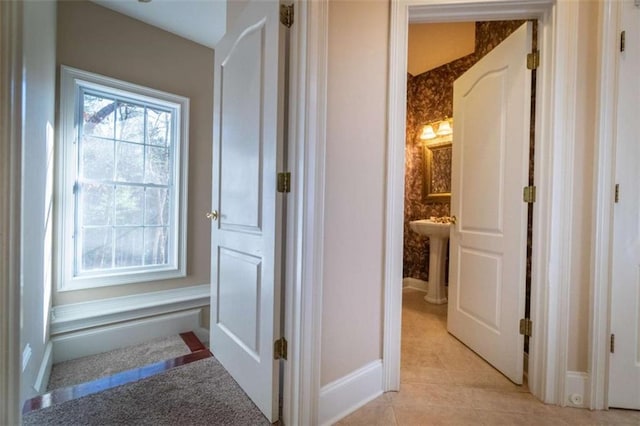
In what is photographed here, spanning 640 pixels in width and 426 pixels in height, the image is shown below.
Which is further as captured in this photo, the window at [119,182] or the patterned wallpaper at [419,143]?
the patterned wallpaper at [419,143]

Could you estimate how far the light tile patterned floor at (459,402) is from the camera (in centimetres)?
132

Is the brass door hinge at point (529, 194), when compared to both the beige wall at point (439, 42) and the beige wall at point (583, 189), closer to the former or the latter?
the beige wall at point (583, 189)

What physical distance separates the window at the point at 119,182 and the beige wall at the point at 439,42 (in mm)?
2455

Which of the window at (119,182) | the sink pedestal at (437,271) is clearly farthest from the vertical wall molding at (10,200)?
the sink pedestal at (437,271)

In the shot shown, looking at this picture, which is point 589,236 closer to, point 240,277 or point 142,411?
point 240,277

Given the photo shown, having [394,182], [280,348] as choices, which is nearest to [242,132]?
[394,182]

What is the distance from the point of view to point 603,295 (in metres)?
1.39

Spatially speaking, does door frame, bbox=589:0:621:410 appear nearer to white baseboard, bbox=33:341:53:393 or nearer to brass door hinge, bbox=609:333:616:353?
brass door hinge, bbox=609:333:616:353

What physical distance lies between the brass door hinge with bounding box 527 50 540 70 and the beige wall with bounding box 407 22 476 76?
1.24 m

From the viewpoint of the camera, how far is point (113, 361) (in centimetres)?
231

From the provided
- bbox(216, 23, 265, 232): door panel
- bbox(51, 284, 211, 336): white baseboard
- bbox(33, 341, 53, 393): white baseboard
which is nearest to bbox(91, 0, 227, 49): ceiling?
bbox(216, 23, 265, 232): door panel

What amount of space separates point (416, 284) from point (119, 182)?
11.4 feet

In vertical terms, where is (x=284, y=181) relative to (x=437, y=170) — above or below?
below

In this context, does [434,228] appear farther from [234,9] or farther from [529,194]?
[234,9]
